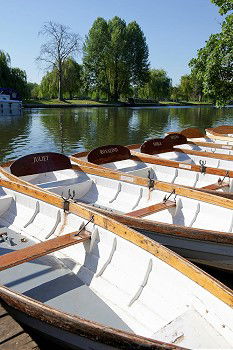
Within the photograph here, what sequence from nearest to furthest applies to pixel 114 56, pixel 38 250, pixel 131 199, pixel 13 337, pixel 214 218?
pixel 13 337 → pixel 38 250 → pixel 214 218 → pixel 131 199 → pixel 114 56

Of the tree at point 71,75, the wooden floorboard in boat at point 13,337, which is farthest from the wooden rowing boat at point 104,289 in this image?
the tree at point 71,75

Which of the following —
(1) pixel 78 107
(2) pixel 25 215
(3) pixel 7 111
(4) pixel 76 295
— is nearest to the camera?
(4) pixel 76 295

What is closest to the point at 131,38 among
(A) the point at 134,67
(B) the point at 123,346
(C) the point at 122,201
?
(A) the point at 134,67

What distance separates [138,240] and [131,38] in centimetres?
6806

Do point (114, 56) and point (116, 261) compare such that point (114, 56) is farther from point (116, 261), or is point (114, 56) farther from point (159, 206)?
point (116, 261)

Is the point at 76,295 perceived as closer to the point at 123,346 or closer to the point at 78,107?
the point at 123,346

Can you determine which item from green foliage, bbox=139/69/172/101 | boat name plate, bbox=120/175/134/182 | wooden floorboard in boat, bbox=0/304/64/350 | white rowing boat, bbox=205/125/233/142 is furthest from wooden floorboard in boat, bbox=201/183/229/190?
green foliage, bbox=139/69/172/101

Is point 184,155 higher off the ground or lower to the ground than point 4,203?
higher

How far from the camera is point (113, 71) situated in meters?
69.8

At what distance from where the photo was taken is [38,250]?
16.0ft

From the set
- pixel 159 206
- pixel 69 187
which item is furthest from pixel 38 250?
pixel 69 187

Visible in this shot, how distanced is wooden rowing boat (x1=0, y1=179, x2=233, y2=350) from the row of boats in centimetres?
1

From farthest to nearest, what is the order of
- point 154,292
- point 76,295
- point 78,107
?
point 78,107 → point 76,295 → point 154,292

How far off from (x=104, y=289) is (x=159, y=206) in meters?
2.49
